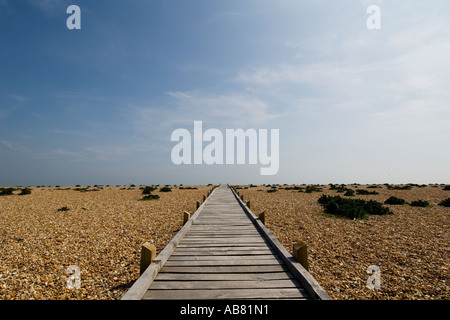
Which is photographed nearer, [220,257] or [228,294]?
[228,294]

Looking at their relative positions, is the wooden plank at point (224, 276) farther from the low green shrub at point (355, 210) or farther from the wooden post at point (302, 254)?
the low green shrub at point (355, 210)

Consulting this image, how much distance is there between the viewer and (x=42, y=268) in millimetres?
6676

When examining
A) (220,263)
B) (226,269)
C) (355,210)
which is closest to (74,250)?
(220,263)

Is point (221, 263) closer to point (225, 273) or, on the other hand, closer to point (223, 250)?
point (225, 273)

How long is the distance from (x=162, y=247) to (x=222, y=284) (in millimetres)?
5058

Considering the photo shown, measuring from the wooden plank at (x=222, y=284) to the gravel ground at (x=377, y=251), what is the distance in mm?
1710

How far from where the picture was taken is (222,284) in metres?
4.34

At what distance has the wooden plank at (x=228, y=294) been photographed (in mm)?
3914

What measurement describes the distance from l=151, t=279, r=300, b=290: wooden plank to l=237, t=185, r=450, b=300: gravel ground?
171cm

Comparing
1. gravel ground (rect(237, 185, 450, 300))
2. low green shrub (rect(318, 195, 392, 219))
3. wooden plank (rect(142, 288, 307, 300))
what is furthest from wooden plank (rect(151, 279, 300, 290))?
low green shrub (rect(318, 195, 392, 219))
